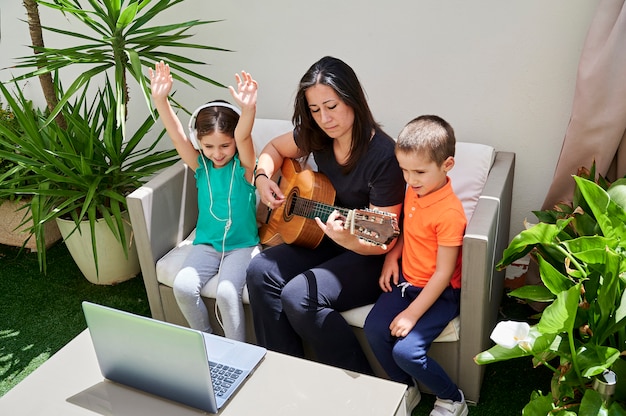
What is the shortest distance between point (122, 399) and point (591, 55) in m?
1.72

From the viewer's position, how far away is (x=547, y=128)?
2520 mm

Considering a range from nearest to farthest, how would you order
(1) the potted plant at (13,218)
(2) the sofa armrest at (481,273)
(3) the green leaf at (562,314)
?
(3) the green leaf at (562,314) → (2) the sofa armrest at (481,273) → (1) the potted plant at (13,218)

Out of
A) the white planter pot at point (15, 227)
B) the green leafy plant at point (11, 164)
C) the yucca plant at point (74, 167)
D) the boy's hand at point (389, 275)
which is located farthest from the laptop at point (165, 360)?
the white planter pot at point (15, 227)

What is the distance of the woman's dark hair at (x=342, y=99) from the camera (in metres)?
2.18

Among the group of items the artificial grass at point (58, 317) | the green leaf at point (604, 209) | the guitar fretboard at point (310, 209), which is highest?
the green leaf at point (604, 209)

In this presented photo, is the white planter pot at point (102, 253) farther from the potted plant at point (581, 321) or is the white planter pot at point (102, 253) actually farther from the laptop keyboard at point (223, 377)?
the potted plant at point (581, 321)

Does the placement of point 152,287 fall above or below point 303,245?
below

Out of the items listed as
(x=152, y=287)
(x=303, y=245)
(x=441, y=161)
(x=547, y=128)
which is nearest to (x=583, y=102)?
(x=547, y=128)

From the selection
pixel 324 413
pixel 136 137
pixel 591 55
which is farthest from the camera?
pixel 136 137

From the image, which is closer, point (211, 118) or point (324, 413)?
point (324, 413)

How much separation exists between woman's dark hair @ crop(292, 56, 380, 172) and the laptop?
0.81m

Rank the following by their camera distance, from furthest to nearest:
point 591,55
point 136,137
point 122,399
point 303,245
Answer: point 136,137 < point 303,245 < point 591,55 < point 122,399

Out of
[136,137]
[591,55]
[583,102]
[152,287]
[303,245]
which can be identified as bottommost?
[152,287]

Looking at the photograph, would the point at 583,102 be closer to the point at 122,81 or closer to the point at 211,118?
the point at 211,118
